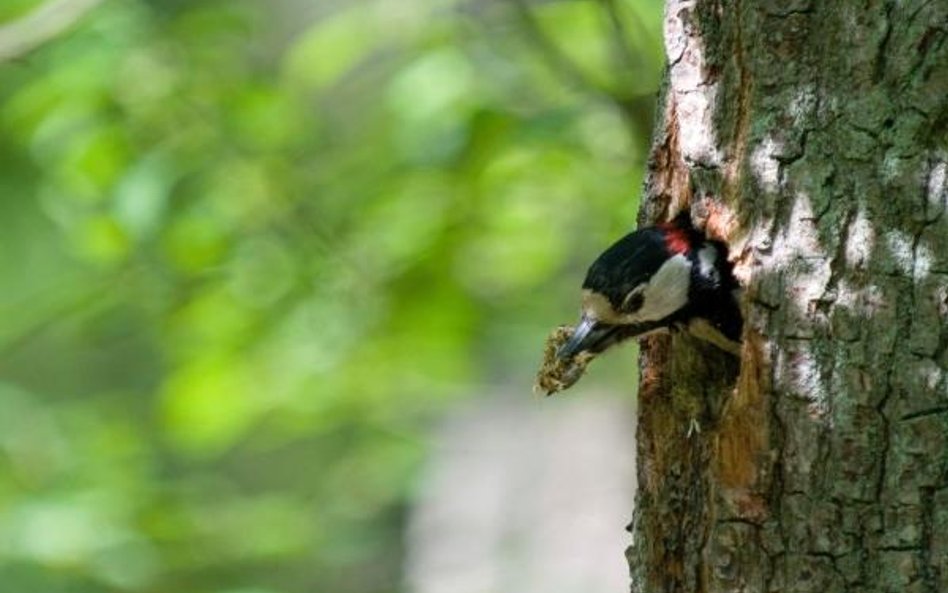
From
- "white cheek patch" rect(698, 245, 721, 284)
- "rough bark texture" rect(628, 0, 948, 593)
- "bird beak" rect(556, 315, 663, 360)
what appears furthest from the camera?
"bird beak" rect(556, 315, 663, 360)

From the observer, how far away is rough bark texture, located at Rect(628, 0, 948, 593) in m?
2.73

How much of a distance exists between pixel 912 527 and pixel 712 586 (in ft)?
1.41

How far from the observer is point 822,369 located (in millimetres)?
2812

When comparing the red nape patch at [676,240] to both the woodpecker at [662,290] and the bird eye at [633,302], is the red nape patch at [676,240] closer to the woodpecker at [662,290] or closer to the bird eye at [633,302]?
the woodpecker at [662,290]

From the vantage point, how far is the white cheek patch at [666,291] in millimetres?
3154

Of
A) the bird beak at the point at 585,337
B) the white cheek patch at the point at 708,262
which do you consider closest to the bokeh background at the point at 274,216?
the bird beak at the point at 585,337

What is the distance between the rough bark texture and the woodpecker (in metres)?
0.14

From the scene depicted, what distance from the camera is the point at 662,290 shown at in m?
3.22

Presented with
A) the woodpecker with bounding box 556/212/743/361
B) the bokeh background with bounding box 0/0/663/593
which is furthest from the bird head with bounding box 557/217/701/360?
the bokeh background with bounding box 0/0/663/593

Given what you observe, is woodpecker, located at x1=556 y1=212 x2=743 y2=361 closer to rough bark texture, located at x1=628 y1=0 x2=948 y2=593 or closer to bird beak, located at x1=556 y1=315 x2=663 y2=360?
bird beak, located at x1=556 y1=315 x2=663 y2=360

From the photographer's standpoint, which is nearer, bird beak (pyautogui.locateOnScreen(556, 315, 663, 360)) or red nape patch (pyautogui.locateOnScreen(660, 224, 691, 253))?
red nape patch (pyautogui.locateOnScreen(660, 224, 691, 253))

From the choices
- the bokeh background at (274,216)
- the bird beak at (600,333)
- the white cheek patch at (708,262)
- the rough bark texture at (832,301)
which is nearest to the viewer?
the rough bark texture at (832,301)

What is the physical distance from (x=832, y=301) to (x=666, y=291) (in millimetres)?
469

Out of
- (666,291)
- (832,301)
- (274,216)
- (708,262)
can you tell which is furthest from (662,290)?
(274,216)
